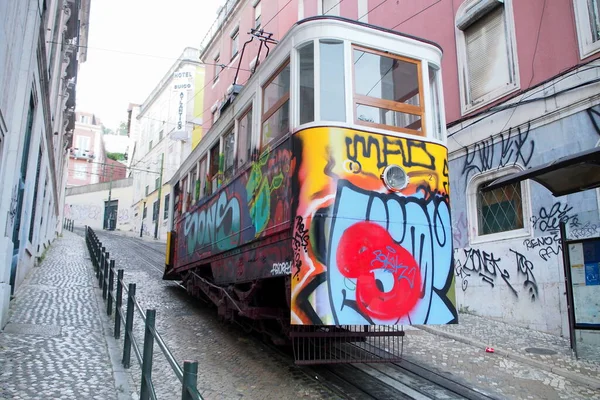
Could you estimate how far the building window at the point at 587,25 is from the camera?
748 centimetres

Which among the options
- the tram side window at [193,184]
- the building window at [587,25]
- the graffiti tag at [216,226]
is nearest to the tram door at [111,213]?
the tram side window at [193,184]

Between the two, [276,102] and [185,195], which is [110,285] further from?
[276,102]

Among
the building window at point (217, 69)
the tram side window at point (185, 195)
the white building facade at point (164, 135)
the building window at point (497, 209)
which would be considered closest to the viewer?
the building window at point (497, 209)

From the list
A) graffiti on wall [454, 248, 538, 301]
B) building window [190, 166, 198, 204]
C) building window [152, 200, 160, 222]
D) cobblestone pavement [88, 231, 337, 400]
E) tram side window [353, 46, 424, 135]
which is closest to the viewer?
cobblestone pavement [88, 231, 337, 400]

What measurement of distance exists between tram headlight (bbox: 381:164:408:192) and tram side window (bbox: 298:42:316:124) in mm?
937

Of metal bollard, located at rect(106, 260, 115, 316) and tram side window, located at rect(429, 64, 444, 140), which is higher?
tram side window, located at rect(429, 64, 444, 140)

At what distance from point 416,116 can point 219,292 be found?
4.05 meters

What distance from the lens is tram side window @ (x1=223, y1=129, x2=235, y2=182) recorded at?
6.72 m

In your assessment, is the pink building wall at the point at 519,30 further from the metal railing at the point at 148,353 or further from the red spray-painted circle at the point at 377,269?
the metal railing at the point at 148,353

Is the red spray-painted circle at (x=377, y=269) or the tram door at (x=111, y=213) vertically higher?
the tram door at (x=111, y=213)

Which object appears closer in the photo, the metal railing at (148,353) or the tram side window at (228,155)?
the metal railing at (148,353)

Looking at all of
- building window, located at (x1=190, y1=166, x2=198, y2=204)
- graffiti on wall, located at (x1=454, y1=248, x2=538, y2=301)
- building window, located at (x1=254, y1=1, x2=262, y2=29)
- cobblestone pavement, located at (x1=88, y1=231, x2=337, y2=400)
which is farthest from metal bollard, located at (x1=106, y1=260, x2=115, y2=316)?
building window, located at (x1=254, y1=1, x2=262, y2=29)

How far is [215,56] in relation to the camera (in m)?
25.4

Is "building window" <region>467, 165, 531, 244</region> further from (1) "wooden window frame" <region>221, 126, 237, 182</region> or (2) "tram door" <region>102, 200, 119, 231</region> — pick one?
(2) "tram door" <region>102, 200, 119, 231</region>
